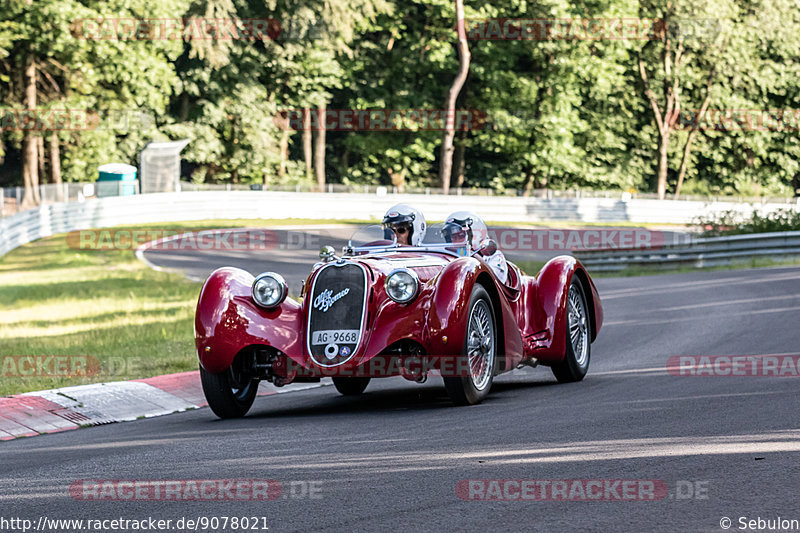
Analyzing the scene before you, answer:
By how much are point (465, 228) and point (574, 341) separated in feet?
5.59

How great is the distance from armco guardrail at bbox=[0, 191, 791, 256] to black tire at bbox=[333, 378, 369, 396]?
30015 millimetres

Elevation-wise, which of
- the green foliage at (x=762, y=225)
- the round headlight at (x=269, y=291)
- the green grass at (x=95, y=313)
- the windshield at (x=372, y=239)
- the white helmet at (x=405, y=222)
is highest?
the white helmet at (x=405, y=222)

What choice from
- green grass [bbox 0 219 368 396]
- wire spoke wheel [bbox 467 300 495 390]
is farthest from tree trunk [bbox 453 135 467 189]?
wire spoke wheel [bbox 467 300 495 390]

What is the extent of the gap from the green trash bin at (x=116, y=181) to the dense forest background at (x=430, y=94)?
252 cm

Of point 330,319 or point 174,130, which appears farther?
point 174,130

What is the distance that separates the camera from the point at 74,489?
5.53m

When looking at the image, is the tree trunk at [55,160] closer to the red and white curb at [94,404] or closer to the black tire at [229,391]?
the red and white curb at [94,404]

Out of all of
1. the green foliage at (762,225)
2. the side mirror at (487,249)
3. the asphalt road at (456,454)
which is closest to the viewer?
the asphalt road at (456,454)

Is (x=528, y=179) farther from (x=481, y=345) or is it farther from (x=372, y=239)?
(x=481, y=345)

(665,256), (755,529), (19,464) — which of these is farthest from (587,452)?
(665,256)

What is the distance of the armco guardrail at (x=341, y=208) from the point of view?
41.0 m

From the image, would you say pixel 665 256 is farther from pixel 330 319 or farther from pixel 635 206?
pixel 635 206

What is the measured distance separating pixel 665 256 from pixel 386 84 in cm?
3611

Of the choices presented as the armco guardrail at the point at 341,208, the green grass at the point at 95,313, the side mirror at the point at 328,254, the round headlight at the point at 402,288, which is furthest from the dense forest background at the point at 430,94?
the round headlight at the point at 402,288
